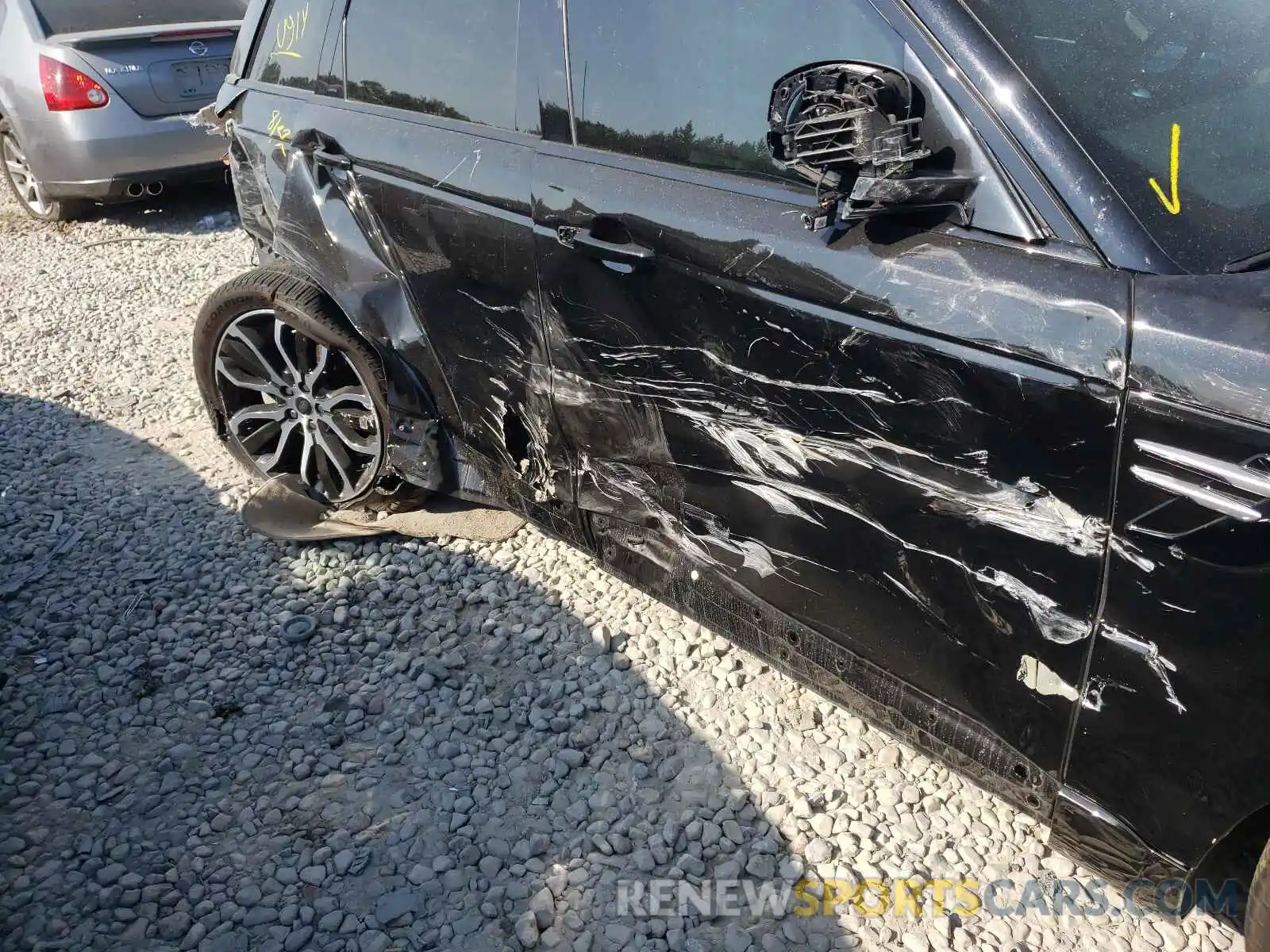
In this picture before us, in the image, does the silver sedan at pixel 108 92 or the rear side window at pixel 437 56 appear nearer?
the rear side window at pixel 437 56

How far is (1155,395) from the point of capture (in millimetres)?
1624

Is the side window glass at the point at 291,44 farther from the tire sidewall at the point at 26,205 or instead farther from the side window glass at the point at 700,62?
the tire sidewall at the point at 26,205

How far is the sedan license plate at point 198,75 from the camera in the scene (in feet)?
21.4

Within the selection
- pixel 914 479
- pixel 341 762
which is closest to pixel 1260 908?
pixel 914 479

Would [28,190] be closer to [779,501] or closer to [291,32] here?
[291,32]

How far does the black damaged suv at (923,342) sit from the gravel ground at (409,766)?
0.35 metres

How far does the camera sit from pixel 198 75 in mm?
6582

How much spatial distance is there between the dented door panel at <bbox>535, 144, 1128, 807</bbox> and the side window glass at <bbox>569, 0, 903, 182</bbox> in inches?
3.1

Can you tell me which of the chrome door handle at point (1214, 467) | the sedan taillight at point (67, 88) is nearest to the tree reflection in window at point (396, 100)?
the chrome door handle at point (1214, 467)

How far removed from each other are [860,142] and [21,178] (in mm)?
7336

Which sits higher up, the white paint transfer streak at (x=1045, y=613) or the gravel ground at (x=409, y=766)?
the white paint transfer streak at (x=1045, y=613)

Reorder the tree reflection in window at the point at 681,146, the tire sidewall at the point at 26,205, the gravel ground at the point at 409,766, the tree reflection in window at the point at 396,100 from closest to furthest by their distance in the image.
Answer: the tree reflection in window at the point at 681,146 → the gravel ground at the point at 409,766 → the tree reflection in window at the point at 396,100 → the tire sidewall at the point at 26,205

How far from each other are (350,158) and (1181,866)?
2782mm

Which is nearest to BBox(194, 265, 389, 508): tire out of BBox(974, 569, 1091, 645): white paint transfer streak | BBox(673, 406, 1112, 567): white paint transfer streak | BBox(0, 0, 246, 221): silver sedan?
BBox(673, 406, 1112, 567): white paint transfer streak
